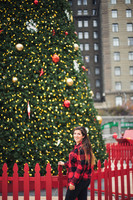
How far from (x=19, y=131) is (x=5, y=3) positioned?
3202 mm

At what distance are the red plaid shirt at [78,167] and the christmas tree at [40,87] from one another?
1906 mm

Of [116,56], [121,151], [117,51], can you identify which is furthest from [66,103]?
[117,51]

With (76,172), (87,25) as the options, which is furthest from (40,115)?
(87,25)

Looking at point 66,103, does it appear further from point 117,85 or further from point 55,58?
point 117,85

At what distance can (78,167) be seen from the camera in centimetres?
291

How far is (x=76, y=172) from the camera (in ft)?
9.50

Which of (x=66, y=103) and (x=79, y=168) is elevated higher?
(x=66, y=103)

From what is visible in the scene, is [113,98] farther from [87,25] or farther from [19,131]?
[19,131]

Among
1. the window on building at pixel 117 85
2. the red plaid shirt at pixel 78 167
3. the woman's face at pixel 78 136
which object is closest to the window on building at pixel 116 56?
the window on building at pixel 117 85

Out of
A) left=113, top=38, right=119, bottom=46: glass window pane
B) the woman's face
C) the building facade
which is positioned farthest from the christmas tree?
left=113, top=38, right=119, bottom=46: glass window pane

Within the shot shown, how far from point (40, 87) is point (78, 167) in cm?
265

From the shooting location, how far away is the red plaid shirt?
9.50 ft

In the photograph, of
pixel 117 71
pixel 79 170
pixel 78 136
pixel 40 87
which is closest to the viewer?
pixel 79 170

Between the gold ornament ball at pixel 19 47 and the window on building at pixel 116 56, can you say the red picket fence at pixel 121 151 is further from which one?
the window on building at pixel 116 56
